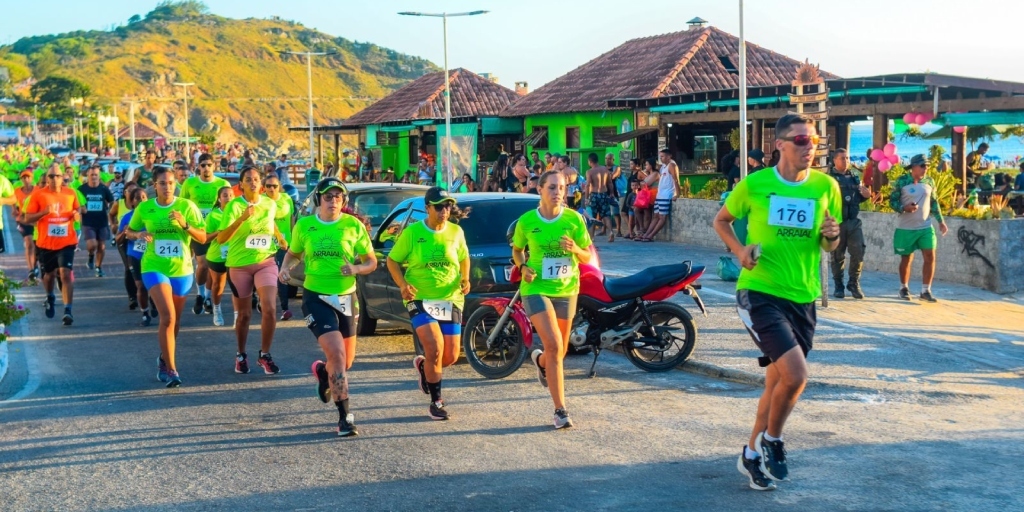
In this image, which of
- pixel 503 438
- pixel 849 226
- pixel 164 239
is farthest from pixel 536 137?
pixel 503 438

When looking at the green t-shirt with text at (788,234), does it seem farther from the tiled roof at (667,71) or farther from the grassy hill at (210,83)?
the grassy hill at (210,83)

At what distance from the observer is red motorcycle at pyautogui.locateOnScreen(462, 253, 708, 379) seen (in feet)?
33.3

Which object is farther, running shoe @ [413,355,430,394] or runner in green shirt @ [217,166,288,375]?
runner in green shirt @ [217,166,288,375]

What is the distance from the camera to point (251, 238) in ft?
35.1

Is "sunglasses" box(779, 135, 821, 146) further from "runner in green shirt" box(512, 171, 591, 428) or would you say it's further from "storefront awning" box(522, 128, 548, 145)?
"storefront awning" box(522, 128, 548, 145)

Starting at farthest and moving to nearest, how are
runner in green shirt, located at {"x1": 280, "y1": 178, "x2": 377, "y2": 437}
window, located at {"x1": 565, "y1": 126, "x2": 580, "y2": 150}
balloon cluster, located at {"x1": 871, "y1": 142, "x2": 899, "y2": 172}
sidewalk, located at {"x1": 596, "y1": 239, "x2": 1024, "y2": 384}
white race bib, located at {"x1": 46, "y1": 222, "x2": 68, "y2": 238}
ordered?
window, located at {"x1": 565, "y1": 126, "x2": 580, "y2": 150}
balloon cluster, located at {"x1": 871, "y1": 142, "x2": 899, "y2": 172}
white race bib, located at {"x1": 46, "y1": 222, "x2": 68, "y2": 238}
sidewalk, located at {"x1": 596, "y1": 239, "x2": 1024, "y2": 384}
runner in green shirt, located at {"x1": 280, "y1": 178, "x2": 377, "y2": 437}

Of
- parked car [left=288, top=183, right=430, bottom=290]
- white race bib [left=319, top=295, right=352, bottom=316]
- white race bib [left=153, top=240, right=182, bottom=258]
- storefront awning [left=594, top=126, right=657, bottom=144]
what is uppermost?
storefront awning [left=594, top=126, right=657, bottom=144]

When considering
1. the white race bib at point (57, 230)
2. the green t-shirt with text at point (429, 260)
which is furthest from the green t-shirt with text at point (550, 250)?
the white race bib at point (57, 230)

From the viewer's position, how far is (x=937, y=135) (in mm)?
25844

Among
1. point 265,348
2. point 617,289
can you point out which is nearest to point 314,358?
point 265,348

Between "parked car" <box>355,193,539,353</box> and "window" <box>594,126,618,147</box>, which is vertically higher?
"window" <box>594,126,618,147</box>

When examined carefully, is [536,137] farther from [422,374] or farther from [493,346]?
[422,374]

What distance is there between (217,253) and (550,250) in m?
5.52

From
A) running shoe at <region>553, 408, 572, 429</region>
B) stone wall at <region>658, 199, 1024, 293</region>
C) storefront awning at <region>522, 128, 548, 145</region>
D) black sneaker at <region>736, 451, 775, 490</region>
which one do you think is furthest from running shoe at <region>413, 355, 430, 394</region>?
storefront awning at <region>522, 128, 548, 145</region>
